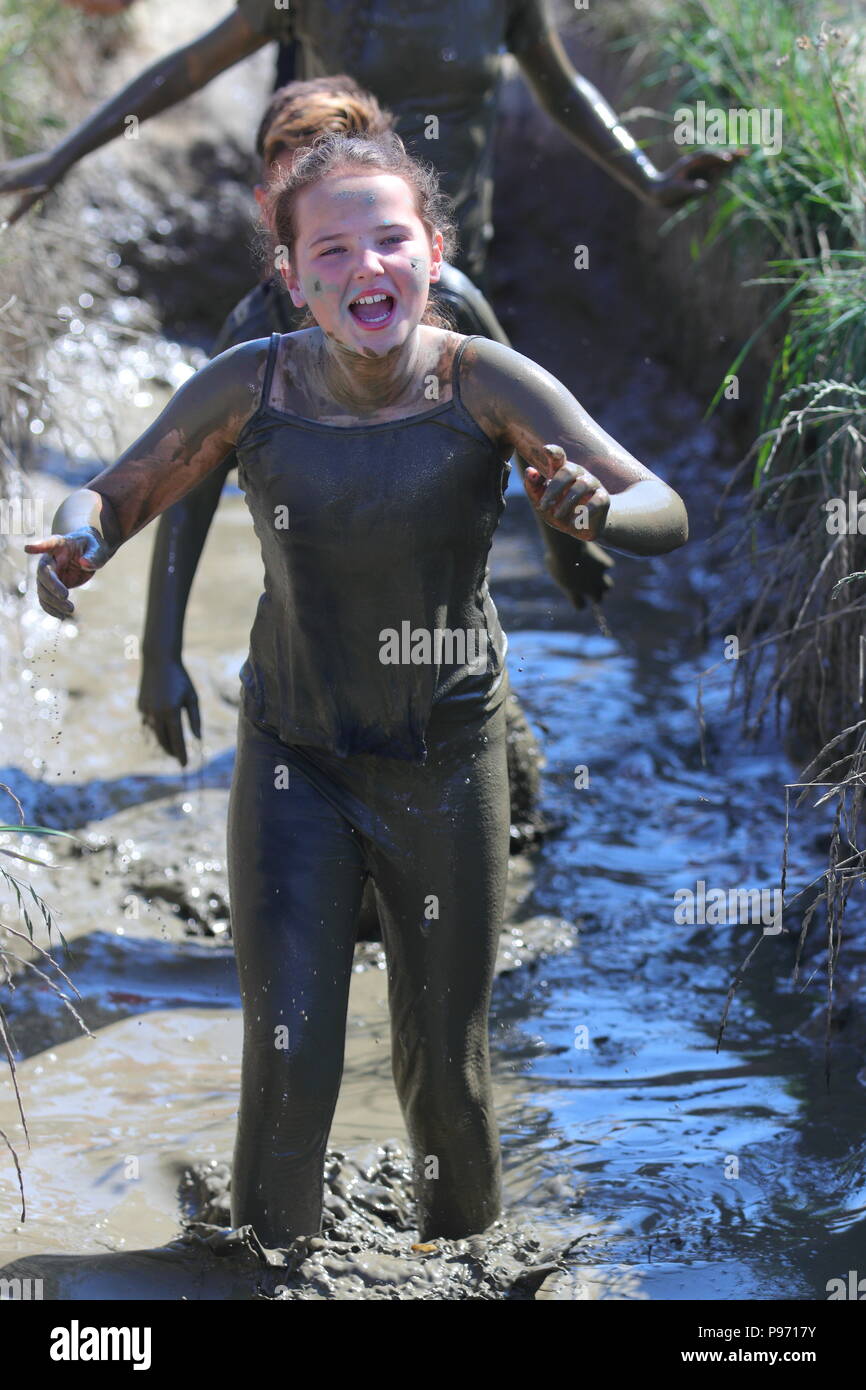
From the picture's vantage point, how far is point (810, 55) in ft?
18.8

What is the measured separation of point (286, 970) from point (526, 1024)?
1.53m

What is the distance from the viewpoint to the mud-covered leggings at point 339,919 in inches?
111

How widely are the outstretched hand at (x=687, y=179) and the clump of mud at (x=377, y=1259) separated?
2.77m

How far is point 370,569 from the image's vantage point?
2.77m

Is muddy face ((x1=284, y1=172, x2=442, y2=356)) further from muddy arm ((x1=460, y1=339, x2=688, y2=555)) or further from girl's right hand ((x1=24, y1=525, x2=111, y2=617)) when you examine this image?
girl's right hand ((x1=24, y1=525, x2=111, y2=617))

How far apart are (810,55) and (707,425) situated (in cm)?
232

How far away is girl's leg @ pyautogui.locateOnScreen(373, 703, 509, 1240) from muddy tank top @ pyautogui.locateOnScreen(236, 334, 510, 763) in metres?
0.08

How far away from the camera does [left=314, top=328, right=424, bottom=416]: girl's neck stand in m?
2.74

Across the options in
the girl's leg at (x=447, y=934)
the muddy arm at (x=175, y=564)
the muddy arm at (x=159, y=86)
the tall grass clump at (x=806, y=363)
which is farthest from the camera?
the muddy arm at (x=159, y=86)

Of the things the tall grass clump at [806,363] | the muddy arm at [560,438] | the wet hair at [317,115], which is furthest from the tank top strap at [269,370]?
the tall grass clump at [806,363]

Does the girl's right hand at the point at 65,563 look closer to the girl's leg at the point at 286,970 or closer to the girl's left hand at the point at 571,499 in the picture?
the girl's leg at the point at 286,970

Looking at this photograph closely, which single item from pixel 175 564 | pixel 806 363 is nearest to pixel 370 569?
pixel 175 564

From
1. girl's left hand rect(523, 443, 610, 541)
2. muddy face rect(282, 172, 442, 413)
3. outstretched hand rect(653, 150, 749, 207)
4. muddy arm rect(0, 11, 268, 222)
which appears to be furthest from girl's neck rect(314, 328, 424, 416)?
outstretched hand rect(653, 150, 749, 207)

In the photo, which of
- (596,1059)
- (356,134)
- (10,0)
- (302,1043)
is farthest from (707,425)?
(302,1043)
